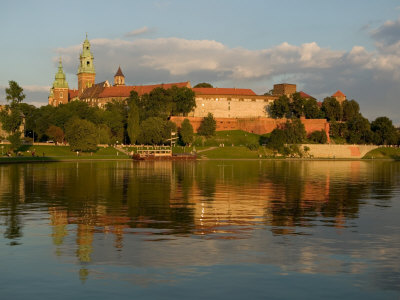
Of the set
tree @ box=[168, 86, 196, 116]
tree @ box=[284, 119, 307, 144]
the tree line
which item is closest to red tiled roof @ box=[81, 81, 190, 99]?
tree @ box=[168, 86, 196, 116]

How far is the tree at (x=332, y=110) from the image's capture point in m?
167

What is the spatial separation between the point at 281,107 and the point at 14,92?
88.2 meters

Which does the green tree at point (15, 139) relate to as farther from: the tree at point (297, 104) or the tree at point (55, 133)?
the tree at point (297, 104)

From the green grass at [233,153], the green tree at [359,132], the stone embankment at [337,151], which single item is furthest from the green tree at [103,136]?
the green tree at [359,132]

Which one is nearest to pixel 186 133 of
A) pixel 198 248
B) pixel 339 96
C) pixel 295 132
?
pixel 295 132

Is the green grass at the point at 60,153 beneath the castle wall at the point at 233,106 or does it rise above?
beneath

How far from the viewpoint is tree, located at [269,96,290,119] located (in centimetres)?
16225

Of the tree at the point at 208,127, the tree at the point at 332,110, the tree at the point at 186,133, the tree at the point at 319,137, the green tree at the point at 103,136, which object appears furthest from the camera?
the tree at the point at 332,110

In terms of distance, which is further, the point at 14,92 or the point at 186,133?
the point at 186,133

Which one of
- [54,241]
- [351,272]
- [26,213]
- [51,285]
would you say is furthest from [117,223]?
[351,272]

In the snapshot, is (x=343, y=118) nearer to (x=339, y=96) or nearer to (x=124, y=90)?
(x=339, y=96)

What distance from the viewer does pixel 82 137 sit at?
352ft

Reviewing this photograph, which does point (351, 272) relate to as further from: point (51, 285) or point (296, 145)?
point (296, 145)

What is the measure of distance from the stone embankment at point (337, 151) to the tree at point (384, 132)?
8020 millimetres
